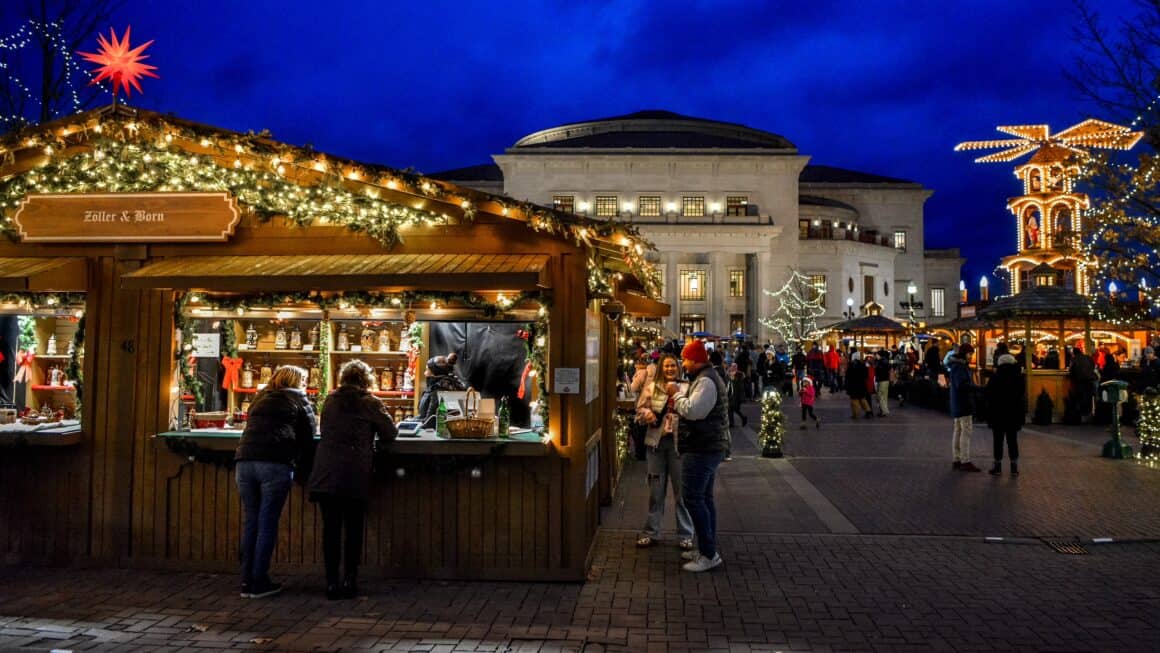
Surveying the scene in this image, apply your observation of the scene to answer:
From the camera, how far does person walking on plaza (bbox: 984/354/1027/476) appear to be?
12617 millimetres

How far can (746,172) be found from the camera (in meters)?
60.7

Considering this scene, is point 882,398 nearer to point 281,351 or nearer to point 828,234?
point 281,351

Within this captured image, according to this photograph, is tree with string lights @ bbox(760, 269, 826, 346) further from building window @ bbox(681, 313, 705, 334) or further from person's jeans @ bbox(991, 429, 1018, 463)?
person's jeans @ bbox(991, 429, 1018, 463)

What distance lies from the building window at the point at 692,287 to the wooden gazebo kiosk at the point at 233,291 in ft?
170

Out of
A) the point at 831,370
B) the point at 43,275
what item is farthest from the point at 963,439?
the point at 831,370

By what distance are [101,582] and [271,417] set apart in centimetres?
221

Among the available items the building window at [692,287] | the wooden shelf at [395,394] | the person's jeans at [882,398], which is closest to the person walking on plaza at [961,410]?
the wooden shelf at [395,394]

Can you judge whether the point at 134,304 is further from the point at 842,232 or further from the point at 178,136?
the point at 842,232

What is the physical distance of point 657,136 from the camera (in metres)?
63.5

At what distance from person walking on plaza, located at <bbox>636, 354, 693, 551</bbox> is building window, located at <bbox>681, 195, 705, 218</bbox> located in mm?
52641

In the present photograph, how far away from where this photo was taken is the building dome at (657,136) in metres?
61.8

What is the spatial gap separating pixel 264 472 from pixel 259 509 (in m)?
0.34

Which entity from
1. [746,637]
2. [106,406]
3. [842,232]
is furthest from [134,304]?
[842,232]

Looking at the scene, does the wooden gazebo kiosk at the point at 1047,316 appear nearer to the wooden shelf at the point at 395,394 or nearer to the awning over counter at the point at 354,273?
the wooden shelf at the point at 395,394
